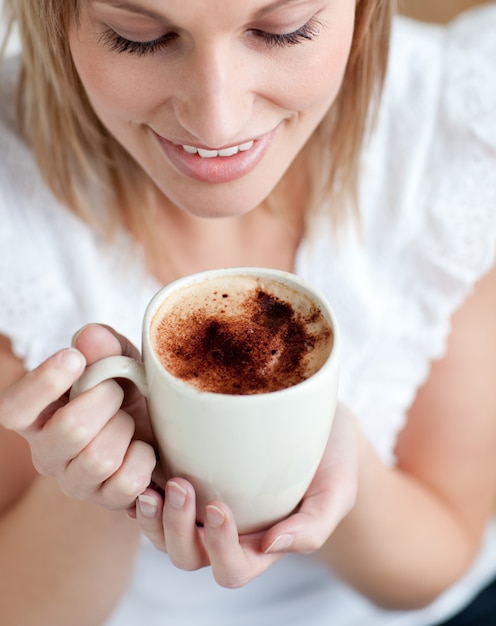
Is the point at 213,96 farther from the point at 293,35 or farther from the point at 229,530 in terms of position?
the point at 229,530

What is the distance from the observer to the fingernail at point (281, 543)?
772mm

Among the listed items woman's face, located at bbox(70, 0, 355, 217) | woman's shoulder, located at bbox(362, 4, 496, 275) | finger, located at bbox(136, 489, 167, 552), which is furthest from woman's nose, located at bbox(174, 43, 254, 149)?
woman's shoulder, located at bbox(362, 4, 496, 275)

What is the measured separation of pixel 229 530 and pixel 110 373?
0.62ft

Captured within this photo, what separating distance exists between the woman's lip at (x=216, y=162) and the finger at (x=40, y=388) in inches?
12.8

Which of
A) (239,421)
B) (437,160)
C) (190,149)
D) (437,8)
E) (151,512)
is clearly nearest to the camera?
(239,421)

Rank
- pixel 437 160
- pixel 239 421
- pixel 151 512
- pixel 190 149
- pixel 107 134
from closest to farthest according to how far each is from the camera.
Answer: pixel 239 421
pixel 151 512
pixel 190 149
pixel 107 134
pixel 437 160

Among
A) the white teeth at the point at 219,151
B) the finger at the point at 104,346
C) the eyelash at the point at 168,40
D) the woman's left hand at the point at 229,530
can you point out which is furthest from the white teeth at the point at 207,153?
the woman's left hand at the point at 229,530

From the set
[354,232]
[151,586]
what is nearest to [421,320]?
[354,232]

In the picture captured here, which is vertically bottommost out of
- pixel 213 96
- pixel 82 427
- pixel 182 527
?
pixel 182 527

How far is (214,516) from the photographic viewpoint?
0.73 m

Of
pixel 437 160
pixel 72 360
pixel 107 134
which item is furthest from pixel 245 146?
pixel 437 160

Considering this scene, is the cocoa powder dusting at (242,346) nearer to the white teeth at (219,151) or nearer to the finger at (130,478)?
the finger at (130,478)

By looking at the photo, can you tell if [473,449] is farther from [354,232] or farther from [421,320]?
[354,232]

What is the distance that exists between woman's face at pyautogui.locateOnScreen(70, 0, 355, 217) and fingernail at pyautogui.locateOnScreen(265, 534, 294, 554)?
0.40 meters
